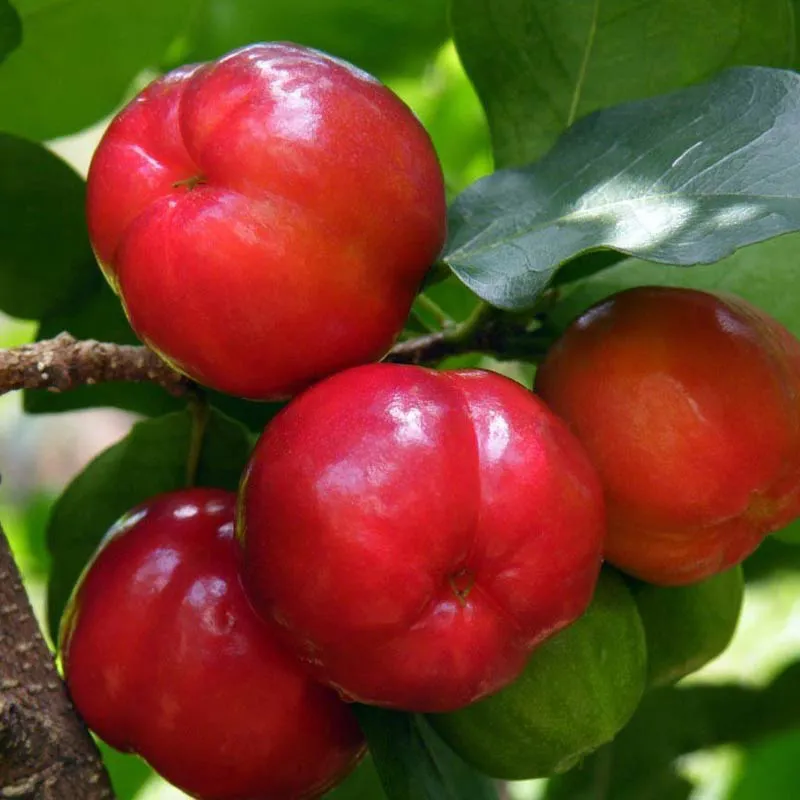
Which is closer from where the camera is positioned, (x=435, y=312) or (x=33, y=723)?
(x=33, y=723)

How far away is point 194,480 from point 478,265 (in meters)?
0.33

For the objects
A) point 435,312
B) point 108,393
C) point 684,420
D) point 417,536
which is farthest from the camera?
point 108,393

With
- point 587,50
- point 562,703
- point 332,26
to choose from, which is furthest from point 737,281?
point 332,26

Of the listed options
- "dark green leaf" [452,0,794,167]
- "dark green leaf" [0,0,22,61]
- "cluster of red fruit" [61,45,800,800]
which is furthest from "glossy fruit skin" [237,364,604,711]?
"dark green leaf" [0,0,22,61]

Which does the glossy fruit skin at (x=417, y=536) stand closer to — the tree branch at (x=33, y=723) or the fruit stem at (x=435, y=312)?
the tree branch at (x=33, y=723)

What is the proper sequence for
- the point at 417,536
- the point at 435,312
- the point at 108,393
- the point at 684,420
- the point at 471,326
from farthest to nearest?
the point at 108,393, the point at 435,312, the point at 471,326, the point at 684,420, the point at 417,536

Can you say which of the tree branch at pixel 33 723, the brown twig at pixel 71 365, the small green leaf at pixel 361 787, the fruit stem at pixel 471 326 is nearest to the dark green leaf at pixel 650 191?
the fruit stem at pixel 471 326

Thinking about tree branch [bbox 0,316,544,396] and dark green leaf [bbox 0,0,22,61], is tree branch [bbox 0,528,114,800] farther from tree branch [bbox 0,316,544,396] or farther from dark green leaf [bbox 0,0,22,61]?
dark green leaf [bbox 0,0,22,61]

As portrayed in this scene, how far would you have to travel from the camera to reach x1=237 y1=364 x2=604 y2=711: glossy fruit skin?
2.01 ft

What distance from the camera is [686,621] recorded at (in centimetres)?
91

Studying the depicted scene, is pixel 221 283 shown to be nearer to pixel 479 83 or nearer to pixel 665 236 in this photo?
pixel 665 236

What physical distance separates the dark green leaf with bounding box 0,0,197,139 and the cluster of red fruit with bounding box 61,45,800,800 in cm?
37

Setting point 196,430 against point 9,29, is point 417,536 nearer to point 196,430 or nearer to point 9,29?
point 196,430

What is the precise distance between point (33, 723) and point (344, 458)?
0.27 m
